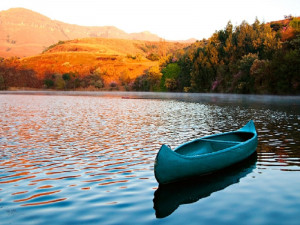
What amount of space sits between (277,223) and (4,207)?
21.4 ft

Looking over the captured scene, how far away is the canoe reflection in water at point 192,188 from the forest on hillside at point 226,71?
59.2 metres

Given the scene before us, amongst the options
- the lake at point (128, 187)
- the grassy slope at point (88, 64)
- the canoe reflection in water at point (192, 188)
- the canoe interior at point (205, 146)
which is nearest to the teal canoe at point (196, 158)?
the canoe interior at point (205, 146)

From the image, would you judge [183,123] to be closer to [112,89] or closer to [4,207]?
[4,207]

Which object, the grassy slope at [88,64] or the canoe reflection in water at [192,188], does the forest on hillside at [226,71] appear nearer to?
the grassy slope at [88,64]

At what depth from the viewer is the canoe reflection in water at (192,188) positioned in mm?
8654

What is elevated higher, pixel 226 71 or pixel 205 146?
pixel 226 71

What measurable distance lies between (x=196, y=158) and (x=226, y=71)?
79.2 meters

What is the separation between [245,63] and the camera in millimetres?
77188

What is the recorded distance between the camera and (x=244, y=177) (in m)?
11.3

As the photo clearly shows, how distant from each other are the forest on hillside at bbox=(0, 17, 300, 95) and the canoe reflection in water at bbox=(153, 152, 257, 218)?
194 feet

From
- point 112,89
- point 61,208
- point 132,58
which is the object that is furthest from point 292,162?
point 132,58

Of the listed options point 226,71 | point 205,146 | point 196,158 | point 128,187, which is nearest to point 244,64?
point 226,71

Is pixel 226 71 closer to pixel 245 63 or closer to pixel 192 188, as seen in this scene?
pixel 245 63

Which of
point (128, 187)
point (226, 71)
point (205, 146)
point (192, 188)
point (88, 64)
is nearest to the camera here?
point (128, 187)
